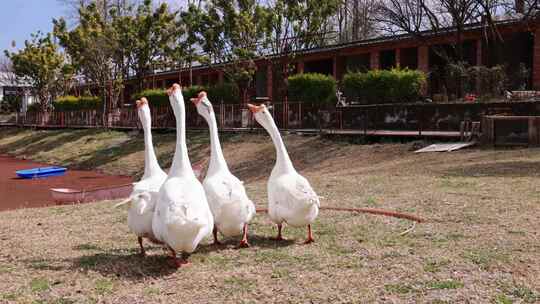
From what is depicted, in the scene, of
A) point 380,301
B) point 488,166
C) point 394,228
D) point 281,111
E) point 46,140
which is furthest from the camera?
point 46,140

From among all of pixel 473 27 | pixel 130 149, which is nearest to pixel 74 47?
pixel 130 149

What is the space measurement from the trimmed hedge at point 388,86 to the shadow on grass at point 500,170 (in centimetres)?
1009

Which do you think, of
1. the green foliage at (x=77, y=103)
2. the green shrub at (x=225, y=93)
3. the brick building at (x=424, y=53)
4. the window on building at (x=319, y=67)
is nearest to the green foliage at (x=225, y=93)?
the green shrub at (x=225, y=93)

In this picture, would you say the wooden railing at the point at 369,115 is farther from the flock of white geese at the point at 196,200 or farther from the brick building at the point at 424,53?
the flock of white geese at the point at 196,200

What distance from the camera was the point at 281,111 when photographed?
85.5 ft

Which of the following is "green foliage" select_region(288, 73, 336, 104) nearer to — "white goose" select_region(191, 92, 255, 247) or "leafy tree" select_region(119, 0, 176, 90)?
"leafy tree" select_region(119, 0, 176, 90)

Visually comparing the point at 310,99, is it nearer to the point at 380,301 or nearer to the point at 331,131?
the point at 331,131

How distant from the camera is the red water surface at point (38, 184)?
57.8ft

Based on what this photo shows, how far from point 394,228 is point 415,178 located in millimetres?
5287

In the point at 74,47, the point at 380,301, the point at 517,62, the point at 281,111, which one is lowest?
the point at 380,301

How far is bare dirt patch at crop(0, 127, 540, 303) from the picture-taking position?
5113 mm

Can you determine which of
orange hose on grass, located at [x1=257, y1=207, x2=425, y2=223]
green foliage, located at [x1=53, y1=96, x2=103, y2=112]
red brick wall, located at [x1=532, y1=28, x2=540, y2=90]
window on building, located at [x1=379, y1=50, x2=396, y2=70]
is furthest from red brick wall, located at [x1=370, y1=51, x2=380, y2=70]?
orange hose on grass, located at [x1=257, y1=207, x2=425, y2=223]

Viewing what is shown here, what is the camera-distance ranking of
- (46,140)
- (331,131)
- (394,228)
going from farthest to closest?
→ 1. (46,140)
2. (331,131)
3. (394,228)

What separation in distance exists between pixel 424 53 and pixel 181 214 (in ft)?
82.2
